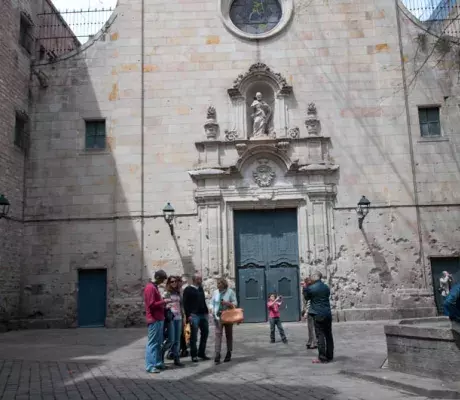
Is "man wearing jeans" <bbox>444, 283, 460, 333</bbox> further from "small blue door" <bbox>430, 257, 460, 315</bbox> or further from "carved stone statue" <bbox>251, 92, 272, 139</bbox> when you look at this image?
"carved stone statue" <bbox>251, 92, 272, 139</bbox>

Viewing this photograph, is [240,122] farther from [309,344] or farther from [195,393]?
[195,393]

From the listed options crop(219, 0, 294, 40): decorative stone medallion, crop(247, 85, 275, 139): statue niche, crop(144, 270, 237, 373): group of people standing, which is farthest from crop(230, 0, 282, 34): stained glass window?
crop(144, 270, 237, 373): group of people standing

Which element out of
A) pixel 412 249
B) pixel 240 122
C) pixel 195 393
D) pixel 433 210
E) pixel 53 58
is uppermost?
pixel 53 58

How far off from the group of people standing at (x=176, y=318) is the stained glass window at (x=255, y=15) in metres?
11.7

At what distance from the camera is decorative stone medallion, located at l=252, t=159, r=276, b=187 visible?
54.9ft

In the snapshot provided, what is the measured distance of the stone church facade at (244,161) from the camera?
53.2 ft

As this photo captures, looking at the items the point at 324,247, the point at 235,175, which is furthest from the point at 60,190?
the point at 324,247

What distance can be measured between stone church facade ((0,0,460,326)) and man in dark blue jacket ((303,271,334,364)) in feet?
23.4

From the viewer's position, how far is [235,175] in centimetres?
1670

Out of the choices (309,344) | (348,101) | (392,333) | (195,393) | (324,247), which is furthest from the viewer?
(348,101)

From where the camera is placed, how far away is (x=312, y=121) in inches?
664

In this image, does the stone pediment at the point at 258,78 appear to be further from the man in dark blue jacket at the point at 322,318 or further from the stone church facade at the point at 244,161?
the man in dark blue jacket at the point at 322,318

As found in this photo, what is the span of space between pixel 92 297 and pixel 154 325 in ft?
29.2

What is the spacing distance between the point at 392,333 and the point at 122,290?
34.8 ft
